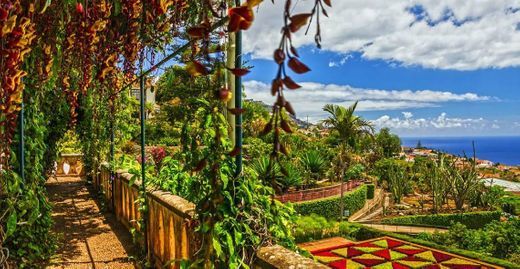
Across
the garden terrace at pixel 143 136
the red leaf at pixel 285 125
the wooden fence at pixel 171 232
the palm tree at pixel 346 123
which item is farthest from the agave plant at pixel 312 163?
the red leaf at pixel 285 125

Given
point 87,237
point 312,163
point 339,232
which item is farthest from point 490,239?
point 87,237

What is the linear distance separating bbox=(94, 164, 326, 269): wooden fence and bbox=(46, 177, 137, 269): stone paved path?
27 centimetres

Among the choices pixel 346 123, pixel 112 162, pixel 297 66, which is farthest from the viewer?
pixel 346 123

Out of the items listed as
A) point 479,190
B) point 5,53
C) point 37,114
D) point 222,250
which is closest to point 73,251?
point 37,114

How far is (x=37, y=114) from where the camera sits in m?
3.38

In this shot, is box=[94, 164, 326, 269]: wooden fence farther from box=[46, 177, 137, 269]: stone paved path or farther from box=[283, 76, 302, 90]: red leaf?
box=[283, 76, 302, 90]: red leaf

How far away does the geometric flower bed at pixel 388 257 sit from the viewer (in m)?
10.4

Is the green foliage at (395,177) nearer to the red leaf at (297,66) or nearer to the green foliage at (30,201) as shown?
the green foliage at (30,201)

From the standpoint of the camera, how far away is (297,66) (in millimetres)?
567

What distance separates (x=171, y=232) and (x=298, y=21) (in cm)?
308

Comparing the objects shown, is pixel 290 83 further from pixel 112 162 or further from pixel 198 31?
pixel 112 162

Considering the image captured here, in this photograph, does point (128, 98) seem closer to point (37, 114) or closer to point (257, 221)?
point (37, 114)

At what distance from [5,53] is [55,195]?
25.0 feet

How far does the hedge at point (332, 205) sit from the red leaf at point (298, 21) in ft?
52.1
